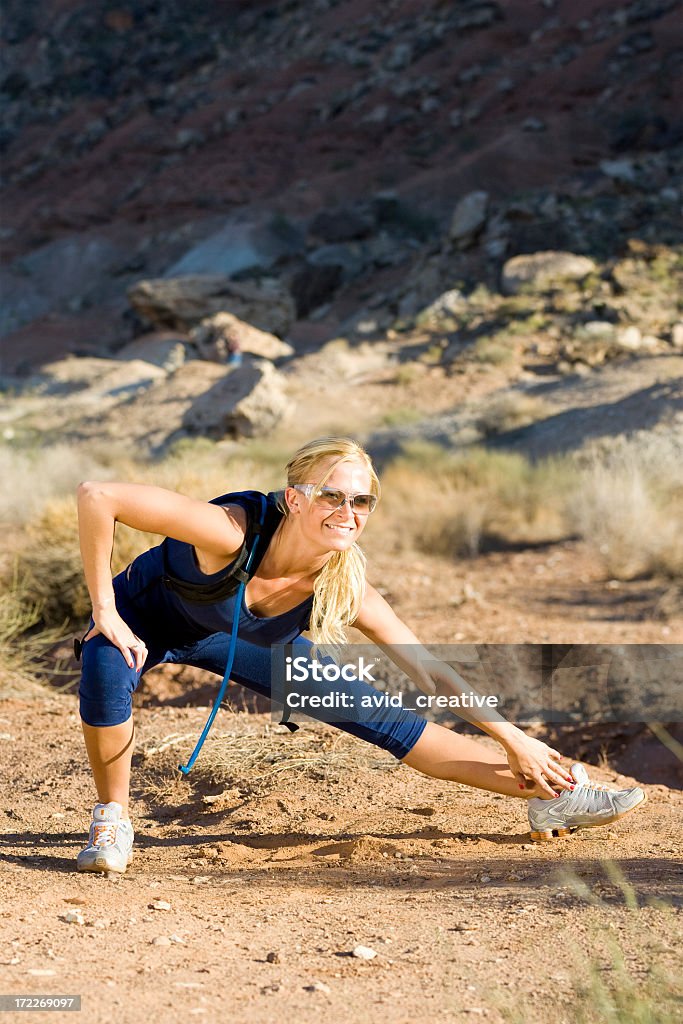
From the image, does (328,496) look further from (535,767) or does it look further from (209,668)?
(535,767)

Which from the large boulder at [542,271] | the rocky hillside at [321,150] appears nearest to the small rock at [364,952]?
the large boulder at [542,271]

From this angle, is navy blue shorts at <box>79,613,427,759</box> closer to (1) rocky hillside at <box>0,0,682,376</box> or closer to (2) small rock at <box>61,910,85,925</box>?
(2) small rock at <box>61,910,85,925</box>

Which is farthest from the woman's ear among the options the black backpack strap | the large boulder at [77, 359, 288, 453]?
the large boulder at [77, 359, 288, 453]

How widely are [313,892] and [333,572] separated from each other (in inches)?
37.0

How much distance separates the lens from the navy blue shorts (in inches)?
140

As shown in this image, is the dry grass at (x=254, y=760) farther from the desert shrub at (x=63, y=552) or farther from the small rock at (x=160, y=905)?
the desert shrub at (x=63, y=552)

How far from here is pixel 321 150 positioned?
135ft

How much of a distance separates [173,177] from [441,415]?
26617 millimetres

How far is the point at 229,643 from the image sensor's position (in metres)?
3.75

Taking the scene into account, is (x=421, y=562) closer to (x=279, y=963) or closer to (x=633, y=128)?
(x=279, y=963)

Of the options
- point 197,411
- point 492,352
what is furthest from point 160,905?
point 492,352

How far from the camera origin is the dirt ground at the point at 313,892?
2600 millimetres

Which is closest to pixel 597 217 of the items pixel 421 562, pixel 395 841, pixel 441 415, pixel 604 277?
pixel 604 277

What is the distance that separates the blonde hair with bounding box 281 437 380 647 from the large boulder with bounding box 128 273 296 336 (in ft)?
78.9
